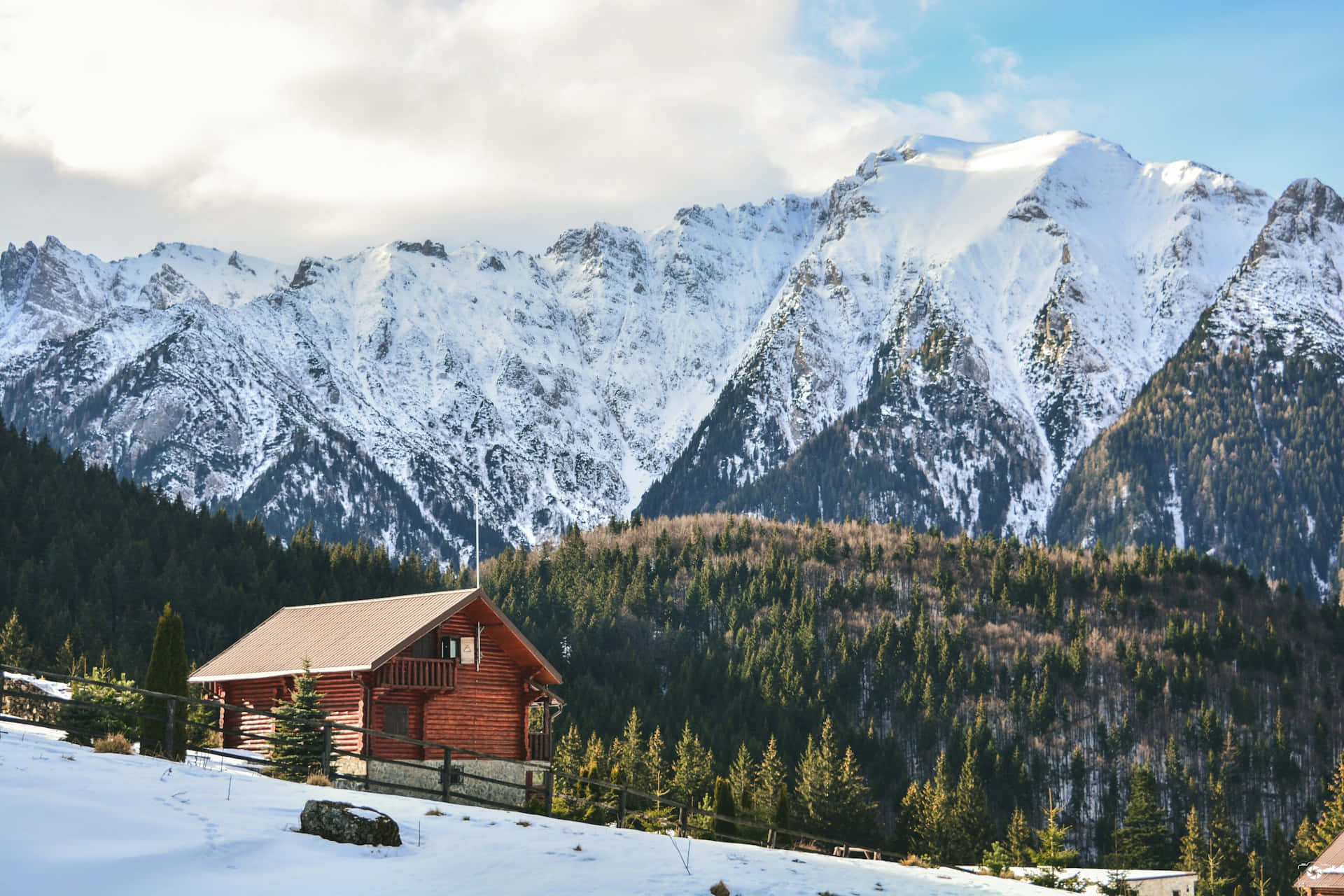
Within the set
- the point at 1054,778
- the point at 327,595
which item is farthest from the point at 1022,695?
the point at 327,595

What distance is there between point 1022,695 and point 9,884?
183 metres

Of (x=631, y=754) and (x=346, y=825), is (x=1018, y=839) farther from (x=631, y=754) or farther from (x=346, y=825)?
(x=346, y=825)

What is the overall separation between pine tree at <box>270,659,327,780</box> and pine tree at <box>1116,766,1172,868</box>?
105 meters

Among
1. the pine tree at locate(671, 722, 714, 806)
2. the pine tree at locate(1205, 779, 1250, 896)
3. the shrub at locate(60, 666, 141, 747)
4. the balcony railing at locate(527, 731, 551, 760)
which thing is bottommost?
the pine tree at locate(1205, 779, 1250, 896)

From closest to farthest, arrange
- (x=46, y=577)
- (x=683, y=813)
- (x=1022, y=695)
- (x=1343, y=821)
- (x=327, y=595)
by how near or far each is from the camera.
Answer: (x=683, y=813), (x=1343, y=821), (x=46, y=577), (x=327, y=595), (x=1022, y=695)

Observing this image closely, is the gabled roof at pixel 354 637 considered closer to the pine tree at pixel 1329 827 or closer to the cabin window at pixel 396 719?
the cabin window at pixel 396 719

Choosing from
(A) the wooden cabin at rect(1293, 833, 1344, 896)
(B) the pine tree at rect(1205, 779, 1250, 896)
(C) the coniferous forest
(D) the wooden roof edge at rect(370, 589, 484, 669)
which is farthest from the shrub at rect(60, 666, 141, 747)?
(B) the pine tree at rect(1205, 779, 1250, 896)

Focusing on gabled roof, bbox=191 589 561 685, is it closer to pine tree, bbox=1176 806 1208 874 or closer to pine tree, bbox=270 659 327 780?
pine tree, bbox=270 659 327 780

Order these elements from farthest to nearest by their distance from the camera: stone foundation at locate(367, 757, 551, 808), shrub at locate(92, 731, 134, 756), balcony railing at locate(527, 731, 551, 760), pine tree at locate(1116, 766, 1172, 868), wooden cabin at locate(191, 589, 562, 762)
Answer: pine tree at locate(1116, 766, 1172, 868) → balcony railing at locate(527, 731, 551, 760) → wooden cabin at locate(191, 589, 562, 762) → stone foundation at locate(367, 757, 551, 808) → shrub at locate(92, 731, 134, 756)

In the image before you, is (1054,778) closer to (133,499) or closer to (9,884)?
(133,499)

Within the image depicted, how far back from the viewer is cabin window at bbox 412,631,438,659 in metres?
53.0

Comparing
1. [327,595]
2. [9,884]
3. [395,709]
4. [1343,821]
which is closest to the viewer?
[9,884]

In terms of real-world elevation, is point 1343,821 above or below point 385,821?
below

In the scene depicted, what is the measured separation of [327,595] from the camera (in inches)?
6639
